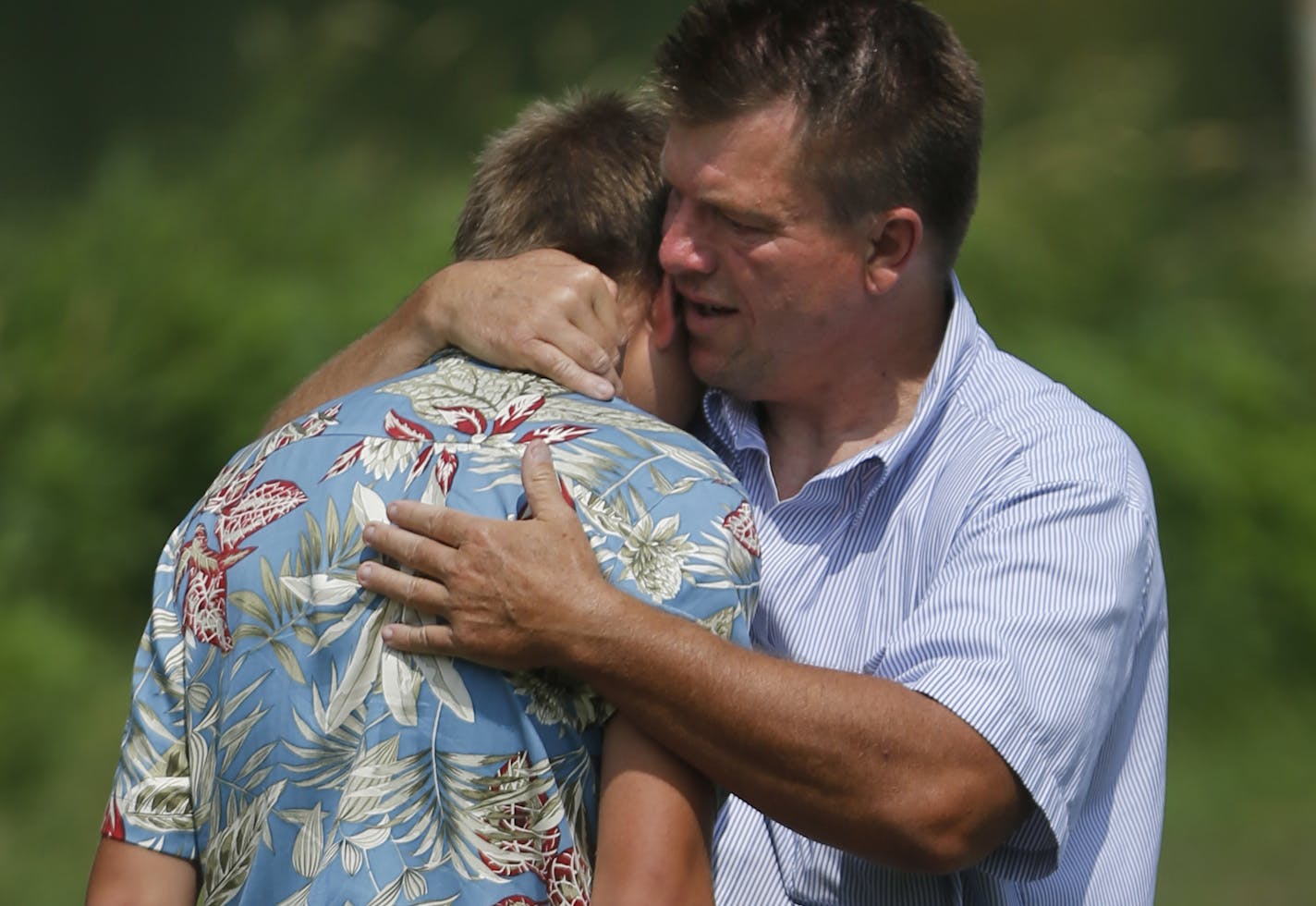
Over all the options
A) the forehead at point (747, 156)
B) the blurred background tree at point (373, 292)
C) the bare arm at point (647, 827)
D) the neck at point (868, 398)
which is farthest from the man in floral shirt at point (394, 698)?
the blurred background tree at point (373, 292)

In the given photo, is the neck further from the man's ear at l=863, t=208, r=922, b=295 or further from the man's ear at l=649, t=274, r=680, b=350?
the man's ear at l=649, t=274, r=680, b=350

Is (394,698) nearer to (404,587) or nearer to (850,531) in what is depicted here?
(404,587)

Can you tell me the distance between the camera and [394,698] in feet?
6.49

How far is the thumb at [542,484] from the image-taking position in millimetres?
2039

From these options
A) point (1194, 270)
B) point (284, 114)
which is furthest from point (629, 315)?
point (1194, 270)

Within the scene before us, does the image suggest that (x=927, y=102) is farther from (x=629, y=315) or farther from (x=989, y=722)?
(x=989, y=722)

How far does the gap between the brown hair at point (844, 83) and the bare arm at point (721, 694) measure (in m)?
0.85

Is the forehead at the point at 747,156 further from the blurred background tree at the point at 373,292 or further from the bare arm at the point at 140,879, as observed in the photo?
the blurred background tree at the point at 373,292

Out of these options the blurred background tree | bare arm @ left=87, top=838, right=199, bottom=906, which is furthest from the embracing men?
A: the blurred background tree

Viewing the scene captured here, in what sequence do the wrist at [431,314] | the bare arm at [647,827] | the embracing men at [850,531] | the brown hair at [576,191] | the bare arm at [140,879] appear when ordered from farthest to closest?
the wrist at [431,314] → the brown hair at [576,191] → the bare arm at [140,879] → the embracing men at [850,531] → the bare arm at [647,827]

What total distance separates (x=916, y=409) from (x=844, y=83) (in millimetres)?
513

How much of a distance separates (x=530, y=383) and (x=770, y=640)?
2.05 feet

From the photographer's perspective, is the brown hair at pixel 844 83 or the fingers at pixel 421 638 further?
the brown hair at pixel 844 83

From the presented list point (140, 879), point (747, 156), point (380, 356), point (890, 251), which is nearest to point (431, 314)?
point (380, 356)
